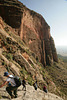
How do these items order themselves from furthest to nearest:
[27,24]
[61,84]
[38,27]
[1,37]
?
[38,27] < [27,24] < [61,84] < [1,37]

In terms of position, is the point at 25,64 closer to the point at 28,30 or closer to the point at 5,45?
the point at 5,45

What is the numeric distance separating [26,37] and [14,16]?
708cm

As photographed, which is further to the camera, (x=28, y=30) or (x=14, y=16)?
(x=28, y=30)

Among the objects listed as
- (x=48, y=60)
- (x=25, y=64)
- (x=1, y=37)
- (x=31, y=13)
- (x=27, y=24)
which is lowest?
(x=48, y=60)

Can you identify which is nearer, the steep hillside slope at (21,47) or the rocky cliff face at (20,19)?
the steep hillside slope at (21,47)

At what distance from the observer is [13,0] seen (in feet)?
78.3

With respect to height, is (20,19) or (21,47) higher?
(20,19)

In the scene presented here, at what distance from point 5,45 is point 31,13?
78.5 ft

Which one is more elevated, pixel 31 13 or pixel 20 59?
pixel 31 13

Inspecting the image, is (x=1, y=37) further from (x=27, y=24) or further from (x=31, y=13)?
(x=31, y=13)

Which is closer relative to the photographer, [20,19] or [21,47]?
[21,47]

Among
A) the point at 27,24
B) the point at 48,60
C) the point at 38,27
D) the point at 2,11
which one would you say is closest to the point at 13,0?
the point at 2,11

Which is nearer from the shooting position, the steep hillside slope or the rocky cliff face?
the steep hillside slope

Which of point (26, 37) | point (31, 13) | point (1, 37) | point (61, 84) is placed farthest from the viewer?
point (31, 13)
